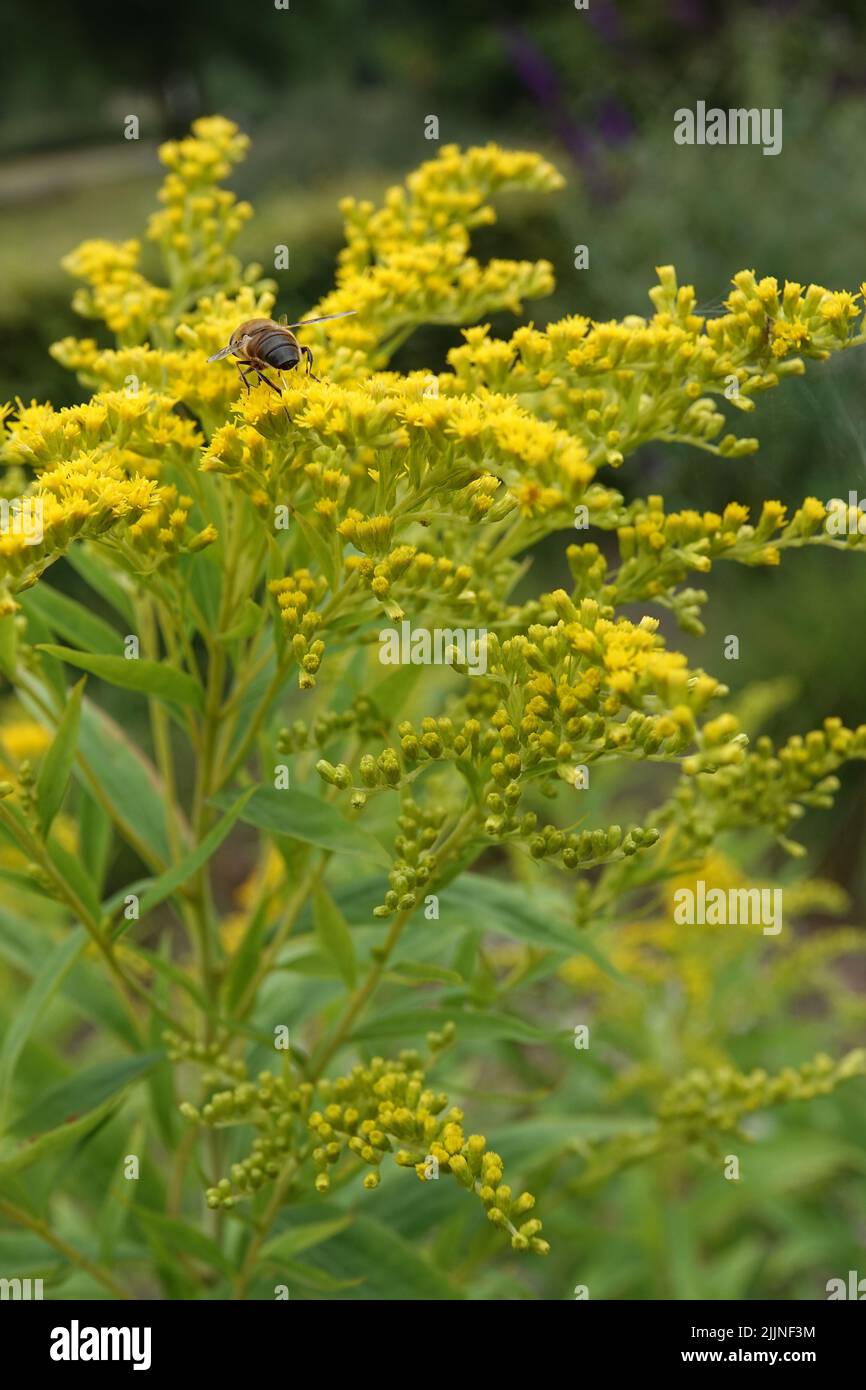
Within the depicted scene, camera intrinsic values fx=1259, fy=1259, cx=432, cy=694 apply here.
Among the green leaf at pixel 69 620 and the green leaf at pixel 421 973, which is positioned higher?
the green leaf at pixel 69 620

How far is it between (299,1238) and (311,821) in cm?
59

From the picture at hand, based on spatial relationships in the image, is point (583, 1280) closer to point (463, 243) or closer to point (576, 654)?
point (576, 654)

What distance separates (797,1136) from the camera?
298cm

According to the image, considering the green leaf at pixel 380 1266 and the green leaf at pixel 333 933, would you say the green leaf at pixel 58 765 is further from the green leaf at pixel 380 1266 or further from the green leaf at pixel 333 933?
the green leaf at pixel 380 1266

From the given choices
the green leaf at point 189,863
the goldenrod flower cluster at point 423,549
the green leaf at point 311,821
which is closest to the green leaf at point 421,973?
the goldenrod flower cluster at point 423,549

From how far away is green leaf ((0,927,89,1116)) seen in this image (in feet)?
5.17

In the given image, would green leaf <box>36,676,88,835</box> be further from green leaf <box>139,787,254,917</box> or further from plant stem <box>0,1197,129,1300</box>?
plant stem <box>0,1197,129,1300</box>

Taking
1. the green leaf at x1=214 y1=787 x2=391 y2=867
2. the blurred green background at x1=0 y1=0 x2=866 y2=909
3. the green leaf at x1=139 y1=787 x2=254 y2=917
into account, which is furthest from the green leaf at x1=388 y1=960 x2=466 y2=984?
the blurred green background at x1=0 y1=0 x2=866 y2=909

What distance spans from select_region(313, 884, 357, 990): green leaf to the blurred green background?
2.81 feet

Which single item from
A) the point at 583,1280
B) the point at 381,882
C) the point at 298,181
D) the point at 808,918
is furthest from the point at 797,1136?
the point at 298,181

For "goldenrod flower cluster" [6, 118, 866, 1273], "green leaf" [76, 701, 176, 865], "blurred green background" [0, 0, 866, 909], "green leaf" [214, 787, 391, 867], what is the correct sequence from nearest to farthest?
"goldenrod flower cluster" [6, 118, 866, 1273]
"green leaf" [214, 787, 391, 867]
"green leaf" [76, 701, 176, 865]
"blurred green background" [0, 0, 866, 909]

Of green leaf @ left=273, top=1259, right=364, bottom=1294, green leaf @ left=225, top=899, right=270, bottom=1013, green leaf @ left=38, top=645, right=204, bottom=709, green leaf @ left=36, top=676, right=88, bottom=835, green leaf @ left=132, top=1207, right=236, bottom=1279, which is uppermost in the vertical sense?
green leaf @ left=38, top=645, right=204, bottom=709

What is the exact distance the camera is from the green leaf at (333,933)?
4.99ft

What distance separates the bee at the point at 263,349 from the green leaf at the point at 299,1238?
1.05 meters
